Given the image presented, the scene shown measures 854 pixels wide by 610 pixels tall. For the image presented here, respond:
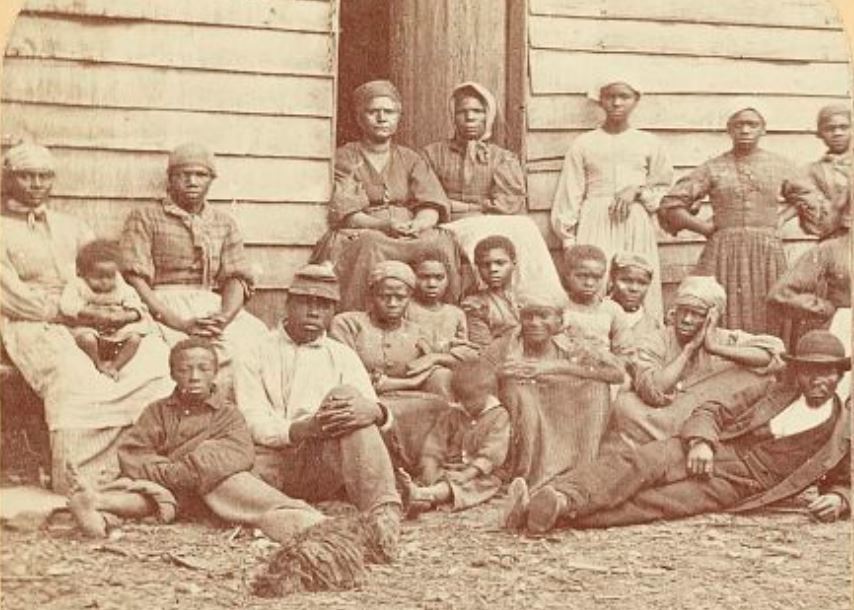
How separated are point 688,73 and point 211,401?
227cm

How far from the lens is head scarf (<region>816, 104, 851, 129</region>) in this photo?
693cm

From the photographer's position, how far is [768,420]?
6793 millimetres

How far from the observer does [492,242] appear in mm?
6793

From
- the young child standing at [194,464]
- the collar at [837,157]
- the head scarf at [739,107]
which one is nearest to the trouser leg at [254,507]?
the young child standing at [194,464]

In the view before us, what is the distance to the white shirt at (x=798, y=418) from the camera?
6773 mm

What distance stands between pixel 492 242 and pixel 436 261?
0.80ft

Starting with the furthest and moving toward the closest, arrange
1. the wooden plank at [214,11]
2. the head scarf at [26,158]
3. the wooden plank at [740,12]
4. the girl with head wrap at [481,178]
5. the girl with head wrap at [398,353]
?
the wooden plank at [740,12], the girl with head wrap at [481,178], the girl with head wrap at [398,353], the wooden plank at [214,11], the head scarf at [26,158]

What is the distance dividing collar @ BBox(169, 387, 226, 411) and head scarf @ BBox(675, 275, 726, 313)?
1823 millimetres

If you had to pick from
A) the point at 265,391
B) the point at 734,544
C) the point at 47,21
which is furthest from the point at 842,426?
the point at 47,21

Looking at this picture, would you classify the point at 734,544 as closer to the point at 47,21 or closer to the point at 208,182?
the point at 208,182

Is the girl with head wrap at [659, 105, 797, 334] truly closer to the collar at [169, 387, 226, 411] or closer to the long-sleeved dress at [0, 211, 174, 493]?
the collar at [169, 387, 226, 411]

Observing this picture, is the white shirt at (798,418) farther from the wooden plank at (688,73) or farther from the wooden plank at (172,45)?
the wooden plank at (172,45)

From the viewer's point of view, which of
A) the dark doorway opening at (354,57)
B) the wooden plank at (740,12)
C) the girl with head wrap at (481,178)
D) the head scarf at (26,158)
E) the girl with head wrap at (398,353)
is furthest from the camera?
the wooden plank at (740,12)

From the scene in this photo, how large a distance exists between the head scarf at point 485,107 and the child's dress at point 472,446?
3.15 ft
